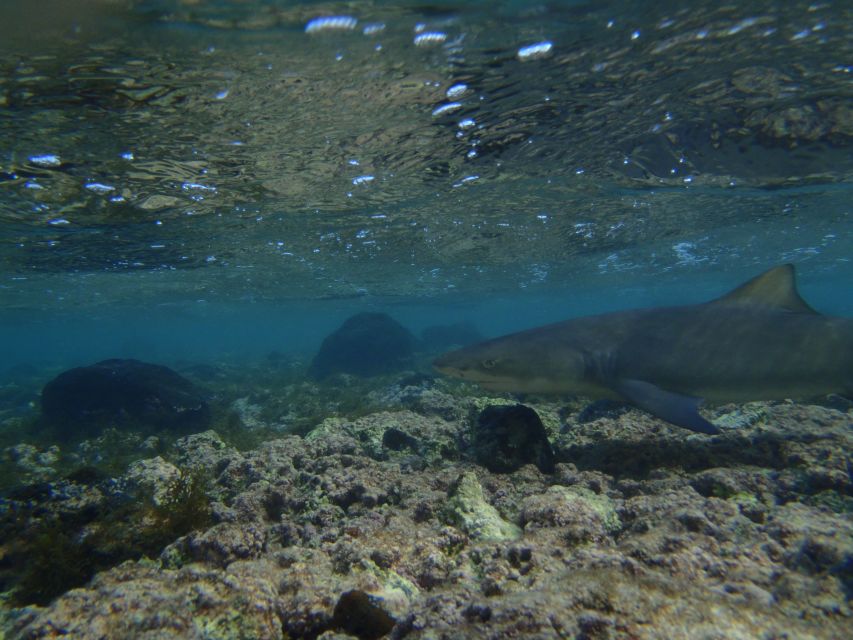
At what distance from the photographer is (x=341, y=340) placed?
80.9ft

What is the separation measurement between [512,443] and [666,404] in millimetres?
1809

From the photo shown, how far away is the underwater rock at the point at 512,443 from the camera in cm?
482

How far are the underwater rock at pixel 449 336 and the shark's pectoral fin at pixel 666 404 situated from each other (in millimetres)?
29396

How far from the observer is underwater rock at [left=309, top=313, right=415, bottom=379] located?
23.5 meters

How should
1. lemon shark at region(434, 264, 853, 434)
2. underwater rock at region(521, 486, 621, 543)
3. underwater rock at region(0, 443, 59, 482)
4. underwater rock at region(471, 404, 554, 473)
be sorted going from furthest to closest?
1. underwater rock at region(0, 443, 59, 482)
2. lemon shark at region(434, 264, 853, 434)
3. underwater rock at region(471, 404, 554, 473)
4. underwater rock at region(521, 486, 621, 543)

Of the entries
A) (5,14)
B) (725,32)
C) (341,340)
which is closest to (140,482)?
(5,14)

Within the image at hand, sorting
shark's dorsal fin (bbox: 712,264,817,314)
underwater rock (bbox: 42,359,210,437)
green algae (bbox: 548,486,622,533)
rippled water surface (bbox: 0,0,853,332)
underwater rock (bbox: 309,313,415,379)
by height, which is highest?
rippled water surface (bbox: 0,0,853,332)

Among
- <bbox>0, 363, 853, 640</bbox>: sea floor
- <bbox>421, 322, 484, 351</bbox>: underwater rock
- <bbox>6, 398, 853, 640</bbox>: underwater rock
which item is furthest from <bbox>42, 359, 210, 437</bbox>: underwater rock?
<bbox>421, 322, 484, 351</bbox>: underwater rock

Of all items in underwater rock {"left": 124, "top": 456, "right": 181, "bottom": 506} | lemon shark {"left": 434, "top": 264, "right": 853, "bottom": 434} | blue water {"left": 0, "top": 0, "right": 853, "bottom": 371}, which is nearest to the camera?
underwater rock {"left": 124, "top": 456, "right": 181, "bottom": 506}

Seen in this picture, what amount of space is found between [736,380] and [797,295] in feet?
5.40

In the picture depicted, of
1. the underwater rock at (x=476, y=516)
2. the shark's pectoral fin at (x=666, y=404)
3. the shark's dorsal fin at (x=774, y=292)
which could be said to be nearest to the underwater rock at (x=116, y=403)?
the underwater rock at (x=476, y=516)

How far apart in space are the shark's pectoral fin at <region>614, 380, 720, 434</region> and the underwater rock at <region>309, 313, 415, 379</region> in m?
18.2

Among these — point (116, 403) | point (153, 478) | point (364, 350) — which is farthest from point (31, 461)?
point (364, 350)

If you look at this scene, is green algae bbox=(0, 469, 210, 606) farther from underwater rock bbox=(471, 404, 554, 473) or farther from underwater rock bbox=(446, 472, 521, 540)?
underwater rock bbox=(471, 404, 554, 473)
